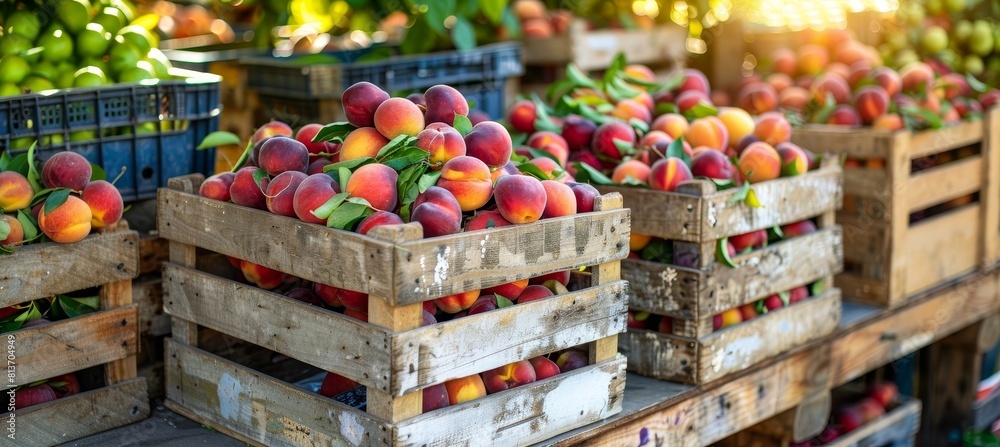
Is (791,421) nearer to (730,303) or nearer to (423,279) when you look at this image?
(730,303)

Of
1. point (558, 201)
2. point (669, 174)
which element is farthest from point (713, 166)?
point (558, 201)

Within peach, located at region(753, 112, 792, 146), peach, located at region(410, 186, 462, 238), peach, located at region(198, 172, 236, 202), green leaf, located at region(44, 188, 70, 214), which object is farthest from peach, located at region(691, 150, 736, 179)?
green leaf, located at region(44, 188, 70, 214)

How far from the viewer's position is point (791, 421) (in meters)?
2.80

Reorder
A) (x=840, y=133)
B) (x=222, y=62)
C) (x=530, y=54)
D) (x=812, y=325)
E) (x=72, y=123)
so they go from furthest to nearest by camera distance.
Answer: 1. (x=530, y=54)
2. (x=222, y=62)
3. (x=840, y=133)
4. (x=812, y=325)
5. (x=72, y=123)

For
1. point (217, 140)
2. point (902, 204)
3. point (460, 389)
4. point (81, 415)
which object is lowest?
point (81, 415)

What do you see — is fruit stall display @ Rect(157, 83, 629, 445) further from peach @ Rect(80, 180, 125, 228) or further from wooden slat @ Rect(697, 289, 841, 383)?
wooden slat @ Rect(697, 289, 841, 383)

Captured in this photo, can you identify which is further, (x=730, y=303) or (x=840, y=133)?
(x=840, y=133)

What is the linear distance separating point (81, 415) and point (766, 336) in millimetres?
1597

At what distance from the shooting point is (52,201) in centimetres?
200

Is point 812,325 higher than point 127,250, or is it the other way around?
point 127,250

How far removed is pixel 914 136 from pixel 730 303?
3.54 feet

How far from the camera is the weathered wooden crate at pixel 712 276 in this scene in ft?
7.74

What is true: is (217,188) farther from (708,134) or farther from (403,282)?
(708,134)

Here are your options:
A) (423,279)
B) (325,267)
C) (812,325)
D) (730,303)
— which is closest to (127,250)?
(325,267)
